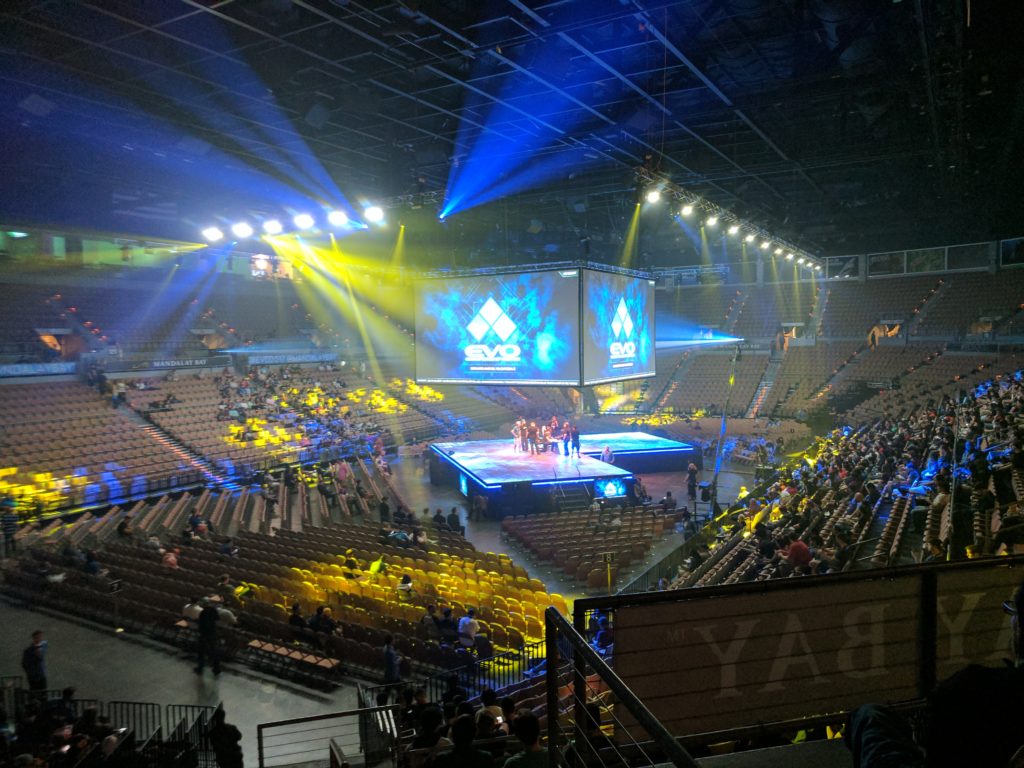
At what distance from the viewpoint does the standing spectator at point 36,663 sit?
8250 millimetres

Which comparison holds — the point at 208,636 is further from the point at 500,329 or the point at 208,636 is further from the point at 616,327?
the point at 616,327

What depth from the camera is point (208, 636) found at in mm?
9180

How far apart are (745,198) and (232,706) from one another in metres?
17.8

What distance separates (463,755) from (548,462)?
60.8ft

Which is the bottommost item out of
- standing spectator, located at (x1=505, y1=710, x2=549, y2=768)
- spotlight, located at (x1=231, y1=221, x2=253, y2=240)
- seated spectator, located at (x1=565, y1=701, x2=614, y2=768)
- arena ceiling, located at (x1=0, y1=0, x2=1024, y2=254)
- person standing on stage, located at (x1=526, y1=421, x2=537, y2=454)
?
person standing on stage, located at (x1=526, y1=421, x2=537, y2=454)

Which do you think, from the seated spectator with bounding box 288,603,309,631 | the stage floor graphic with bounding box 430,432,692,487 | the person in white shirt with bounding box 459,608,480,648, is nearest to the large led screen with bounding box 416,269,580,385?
the stage floor graphic with bounding box 430,432,692,487

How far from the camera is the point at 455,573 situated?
11922 millimetres

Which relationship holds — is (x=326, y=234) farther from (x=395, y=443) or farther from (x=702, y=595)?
(x=702, y=595)

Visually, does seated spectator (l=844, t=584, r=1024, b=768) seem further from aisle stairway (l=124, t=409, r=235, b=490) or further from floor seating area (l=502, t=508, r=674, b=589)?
aisle stairway (l=124, t=409, r=235, b=490)

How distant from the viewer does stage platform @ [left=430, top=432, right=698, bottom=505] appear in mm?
18828

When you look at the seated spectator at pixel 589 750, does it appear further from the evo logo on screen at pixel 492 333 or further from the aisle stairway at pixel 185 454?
the aisle stairway at pixel 185 454

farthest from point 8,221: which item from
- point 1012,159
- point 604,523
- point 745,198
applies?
point 1012,159

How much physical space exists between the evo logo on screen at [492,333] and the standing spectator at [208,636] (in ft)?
32.9

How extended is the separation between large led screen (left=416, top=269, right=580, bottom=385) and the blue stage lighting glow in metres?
3.63
